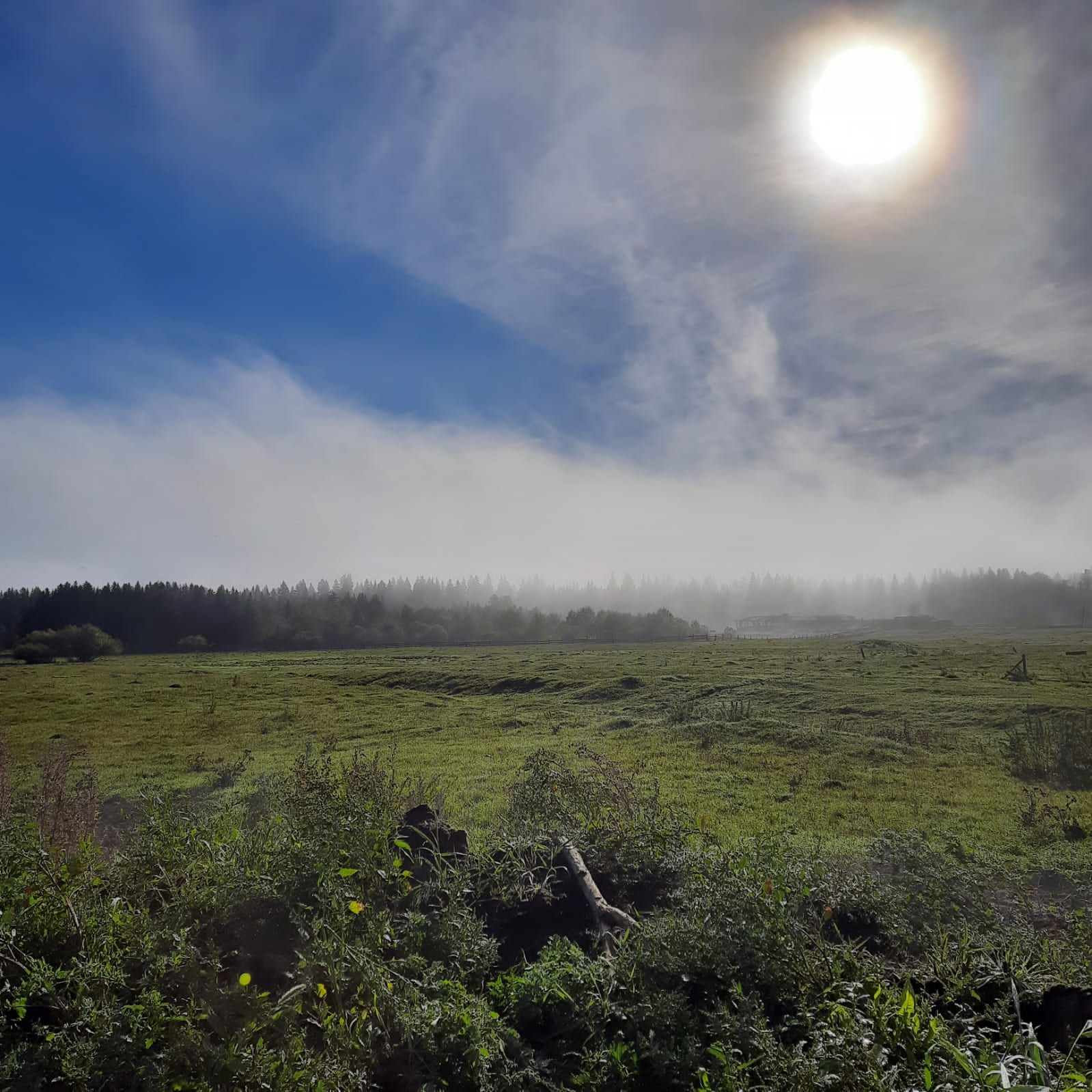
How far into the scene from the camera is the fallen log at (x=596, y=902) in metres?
6.26

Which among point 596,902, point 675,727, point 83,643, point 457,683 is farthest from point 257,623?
point 596,902

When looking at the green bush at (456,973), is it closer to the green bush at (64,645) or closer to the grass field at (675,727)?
the grass field at (675,727)

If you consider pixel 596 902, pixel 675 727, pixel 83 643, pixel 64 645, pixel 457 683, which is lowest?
pixel 64 645

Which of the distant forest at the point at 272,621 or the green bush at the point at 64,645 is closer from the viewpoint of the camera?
the green bush at the point at 64,645

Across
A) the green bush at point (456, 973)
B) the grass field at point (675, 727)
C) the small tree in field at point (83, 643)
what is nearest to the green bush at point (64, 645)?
the small tree in field at point (83, 643)

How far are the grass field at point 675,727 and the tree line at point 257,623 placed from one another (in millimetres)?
59122

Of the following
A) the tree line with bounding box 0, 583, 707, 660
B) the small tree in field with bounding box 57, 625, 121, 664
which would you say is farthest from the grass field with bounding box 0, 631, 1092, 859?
the tree line with bounding box 0, 583, 707, 660

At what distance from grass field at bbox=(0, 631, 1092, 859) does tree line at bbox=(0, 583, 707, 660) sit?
5912cm

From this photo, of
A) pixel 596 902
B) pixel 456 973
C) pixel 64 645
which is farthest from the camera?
pixel 64 645

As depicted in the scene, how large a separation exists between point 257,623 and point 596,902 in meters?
120

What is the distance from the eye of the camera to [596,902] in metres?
6.80

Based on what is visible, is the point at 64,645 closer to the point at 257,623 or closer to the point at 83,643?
the point at 83,643

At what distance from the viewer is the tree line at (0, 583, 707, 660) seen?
4134 inches

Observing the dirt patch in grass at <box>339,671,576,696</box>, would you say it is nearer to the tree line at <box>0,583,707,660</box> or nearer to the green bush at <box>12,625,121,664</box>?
the green bush at <box>12,625,121,664</box>
